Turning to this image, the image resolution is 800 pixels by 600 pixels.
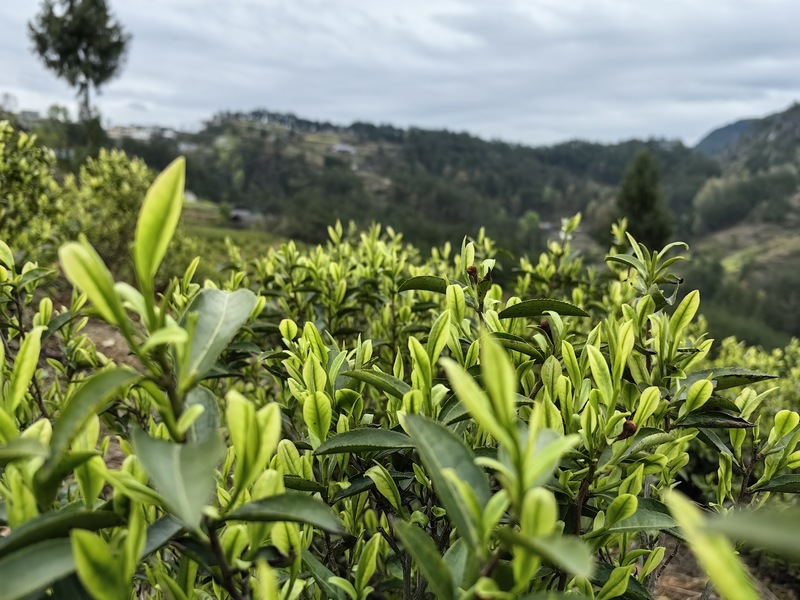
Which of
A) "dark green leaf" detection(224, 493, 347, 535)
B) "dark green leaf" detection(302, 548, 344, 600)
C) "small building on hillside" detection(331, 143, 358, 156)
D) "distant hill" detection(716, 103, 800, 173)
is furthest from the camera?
→ "distant hill" detection(716, 103, 800, 173)

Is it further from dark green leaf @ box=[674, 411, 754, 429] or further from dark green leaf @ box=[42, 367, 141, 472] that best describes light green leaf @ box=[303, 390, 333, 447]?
dark green leaf @ box=[674, 411, 754, 429]

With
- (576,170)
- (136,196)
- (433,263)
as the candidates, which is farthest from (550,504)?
(576,170)

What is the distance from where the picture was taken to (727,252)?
301ft

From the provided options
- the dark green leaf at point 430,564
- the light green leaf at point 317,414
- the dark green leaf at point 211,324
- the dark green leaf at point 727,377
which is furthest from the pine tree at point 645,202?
the dark green leaf at point 430,564

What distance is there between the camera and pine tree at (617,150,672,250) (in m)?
37.2

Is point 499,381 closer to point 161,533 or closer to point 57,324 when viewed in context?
point 161,533

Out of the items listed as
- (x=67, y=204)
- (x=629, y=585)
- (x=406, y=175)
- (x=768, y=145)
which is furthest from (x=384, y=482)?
(x=768, y=145)

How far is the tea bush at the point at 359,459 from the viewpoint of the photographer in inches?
28.0

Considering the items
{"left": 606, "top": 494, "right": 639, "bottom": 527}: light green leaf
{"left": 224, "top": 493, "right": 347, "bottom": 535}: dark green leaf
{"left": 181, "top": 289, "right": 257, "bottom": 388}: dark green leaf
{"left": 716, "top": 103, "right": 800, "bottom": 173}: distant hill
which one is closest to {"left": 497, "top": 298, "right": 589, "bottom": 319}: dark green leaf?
{"left": 606, "top": 494, "right": 639, "bottom": 527}: light green leaf

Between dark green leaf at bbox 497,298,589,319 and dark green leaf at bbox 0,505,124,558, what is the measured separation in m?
1.06

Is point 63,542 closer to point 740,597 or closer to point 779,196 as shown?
point 740,597

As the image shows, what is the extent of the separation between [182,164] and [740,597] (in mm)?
819

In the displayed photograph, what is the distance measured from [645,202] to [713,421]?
41810 millimetres

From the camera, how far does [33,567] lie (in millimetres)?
703
